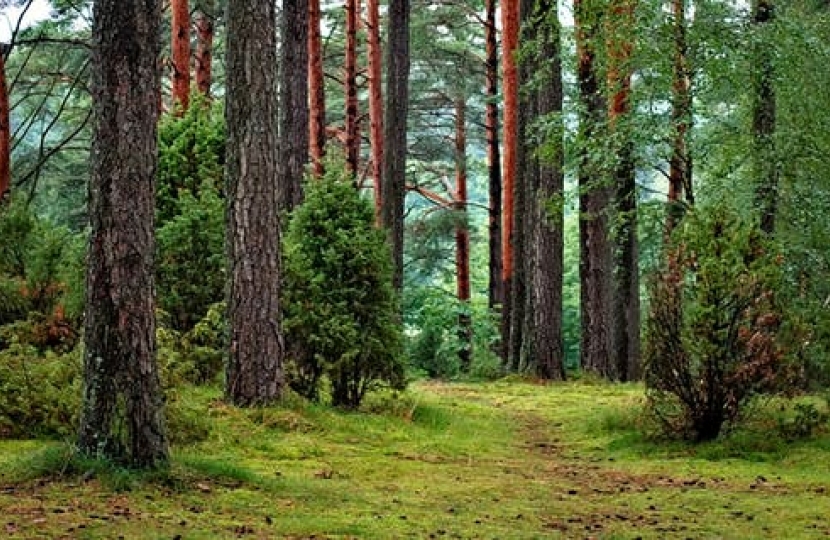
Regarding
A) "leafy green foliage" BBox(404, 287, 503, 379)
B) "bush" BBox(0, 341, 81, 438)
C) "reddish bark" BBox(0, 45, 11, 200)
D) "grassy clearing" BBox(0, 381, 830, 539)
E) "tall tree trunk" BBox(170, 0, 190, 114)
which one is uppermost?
"tall tree trunk" BBox(170, 0, 190, 114)

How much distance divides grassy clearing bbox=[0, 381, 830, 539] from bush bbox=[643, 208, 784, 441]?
371 millimetres

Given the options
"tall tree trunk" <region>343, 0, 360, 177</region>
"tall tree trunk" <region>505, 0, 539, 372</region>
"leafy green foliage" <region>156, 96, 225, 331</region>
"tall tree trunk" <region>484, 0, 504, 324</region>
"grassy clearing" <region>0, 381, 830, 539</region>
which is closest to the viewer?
"grassy clearing" <region>0, 381, 830, 539</region>

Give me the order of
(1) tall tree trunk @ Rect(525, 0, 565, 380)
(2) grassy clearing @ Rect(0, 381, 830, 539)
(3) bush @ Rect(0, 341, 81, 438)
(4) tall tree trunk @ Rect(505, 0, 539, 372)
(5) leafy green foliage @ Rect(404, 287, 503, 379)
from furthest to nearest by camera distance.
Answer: (5) leafy green foliage @ Rect(404, 287, 503, 379), (4) tall tree trunk @ Rect(505, 0, 539, 372), (1) tall tree trunk @ Rect(525, 0, 565, 380), (3) bush @ Rect(0, 341, 81, 438), (2) grassy clearing @ Rect(0, 381, 830, 539)

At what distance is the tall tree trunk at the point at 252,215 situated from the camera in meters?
9.54

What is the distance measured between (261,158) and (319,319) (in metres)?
1.79

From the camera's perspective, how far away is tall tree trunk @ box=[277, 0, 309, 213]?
52.2 ft

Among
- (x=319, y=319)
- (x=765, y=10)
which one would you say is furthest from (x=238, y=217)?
(x=765, y=10)

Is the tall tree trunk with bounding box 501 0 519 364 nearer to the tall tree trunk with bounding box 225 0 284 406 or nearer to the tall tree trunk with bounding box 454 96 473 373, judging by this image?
the tall tree trunk with bounding box 454 96 473 373

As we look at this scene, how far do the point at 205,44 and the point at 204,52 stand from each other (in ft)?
1.31

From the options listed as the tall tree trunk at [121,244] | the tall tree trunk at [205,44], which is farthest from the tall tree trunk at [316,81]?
the tall tree trunk at [121,244]

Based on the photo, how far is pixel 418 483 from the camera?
7.45 meters

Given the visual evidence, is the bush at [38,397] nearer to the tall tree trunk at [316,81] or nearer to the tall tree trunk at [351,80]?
the tall tree trunk at [316,81]

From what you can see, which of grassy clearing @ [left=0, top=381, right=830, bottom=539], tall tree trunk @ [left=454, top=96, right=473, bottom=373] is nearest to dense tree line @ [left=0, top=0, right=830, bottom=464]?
grassy clearing @ [left=0, top=381, right=830, bottom=539]

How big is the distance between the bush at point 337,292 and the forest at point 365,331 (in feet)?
0.08
